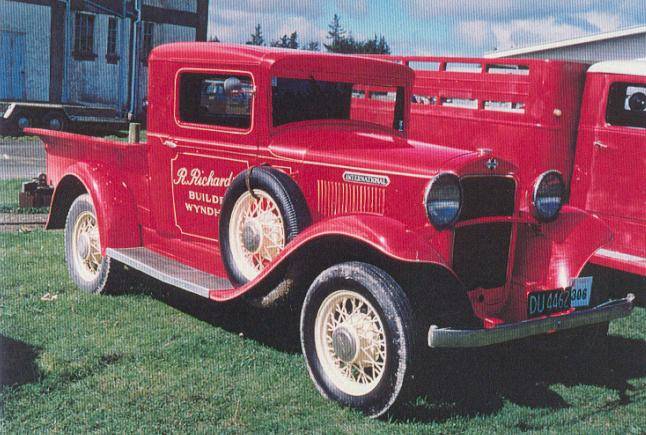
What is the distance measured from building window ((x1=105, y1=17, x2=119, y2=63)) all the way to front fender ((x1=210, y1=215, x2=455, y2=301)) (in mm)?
21593

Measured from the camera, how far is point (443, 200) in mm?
3828

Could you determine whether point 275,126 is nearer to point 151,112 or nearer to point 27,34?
point 151,112

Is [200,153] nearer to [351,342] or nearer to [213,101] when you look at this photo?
[213,101]

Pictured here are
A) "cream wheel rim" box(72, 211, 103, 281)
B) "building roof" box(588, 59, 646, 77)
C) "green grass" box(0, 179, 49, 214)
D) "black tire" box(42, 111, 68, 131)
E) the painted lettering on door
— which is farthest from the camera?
"black tire" box(42, 111, 68, 131)

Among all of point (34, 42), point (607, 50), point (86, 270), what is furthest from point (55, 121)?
point (607, 50)

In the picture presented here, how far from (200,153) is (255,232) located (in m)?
0.88

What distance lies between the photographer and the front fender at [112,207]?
17.8 feet

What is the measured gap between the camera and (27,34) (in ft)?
71.3

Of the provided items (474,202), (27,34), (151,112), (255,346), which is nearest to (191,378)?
(255,346)

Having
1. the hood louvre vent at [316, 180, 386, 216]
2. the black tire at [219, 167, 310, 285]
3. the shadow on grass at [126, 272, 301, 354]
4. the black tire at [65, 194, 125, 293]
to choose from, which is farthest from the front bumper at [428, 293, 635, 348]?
the black tire at [65, 194, 125, 293]

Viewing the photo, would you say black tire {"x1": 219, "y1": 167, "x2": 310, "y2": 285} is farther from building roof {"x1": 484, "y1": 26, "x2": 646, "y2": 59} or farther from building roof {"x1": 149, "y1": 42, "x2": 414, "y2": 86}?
building roof {"x1": 484, "y1": 26, "x2": 646, "y2": 59}

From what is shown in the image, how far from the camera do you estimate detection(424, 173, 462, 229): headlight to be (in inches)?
149

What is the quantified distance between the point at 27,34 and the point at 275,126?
1966cm

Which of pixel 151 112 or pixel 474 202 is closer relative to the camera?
pixel 474 202
